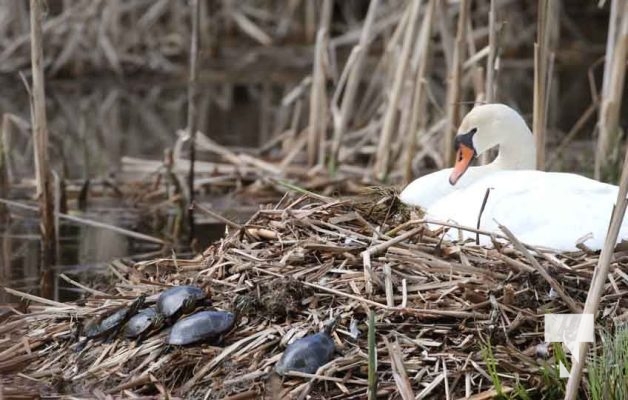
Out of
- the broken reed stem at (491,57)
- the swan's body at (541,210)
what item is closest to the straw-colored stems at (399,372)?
the swan's body at (541,210)

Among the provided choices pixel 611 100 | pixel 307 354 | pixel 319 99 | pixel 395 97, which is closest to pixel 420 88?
pixel 395 97

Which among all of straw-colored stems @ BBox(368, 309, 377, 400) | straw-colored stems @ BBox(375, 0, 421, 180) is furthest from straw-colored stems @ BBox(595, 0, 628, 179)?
straw-colored stems @ BBox(368, 309, 377, 400)

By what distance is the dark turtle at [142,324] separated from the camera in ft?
17.1

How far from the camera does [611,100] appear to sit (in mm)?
8547

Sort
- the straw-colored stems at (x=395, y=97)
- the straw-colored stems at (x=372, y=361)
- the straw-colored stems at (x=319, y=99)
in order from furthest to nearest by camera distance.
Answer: the straw-colored stems at (x=319, y=99) → the straw-colored stems at (x=395, y=97) → the straw-colored stems at (x=372, y=361)

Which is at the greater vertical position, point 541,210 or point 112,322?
point 541,210

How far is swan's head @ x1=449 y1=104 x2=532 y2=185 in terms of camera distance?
6516 mm

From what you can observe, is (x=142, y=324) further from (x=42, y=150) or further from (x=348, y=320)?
(x=42, y=150)

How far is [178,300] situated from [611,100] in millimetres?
4332

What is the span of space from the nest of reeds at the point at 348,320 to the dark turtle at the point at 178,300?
0.35 feet

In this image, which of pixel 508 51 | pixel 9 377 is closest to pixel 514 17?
pixel 508 51

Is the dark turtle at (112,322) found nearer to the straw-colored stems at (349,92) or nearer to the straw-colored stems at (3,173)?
the straw-colored stems at (3,173)

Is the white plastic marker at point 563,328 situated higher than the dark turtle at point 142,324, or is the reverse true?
the white plastic marker at point 563,328

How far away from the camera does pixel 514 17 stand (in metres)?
19.2
